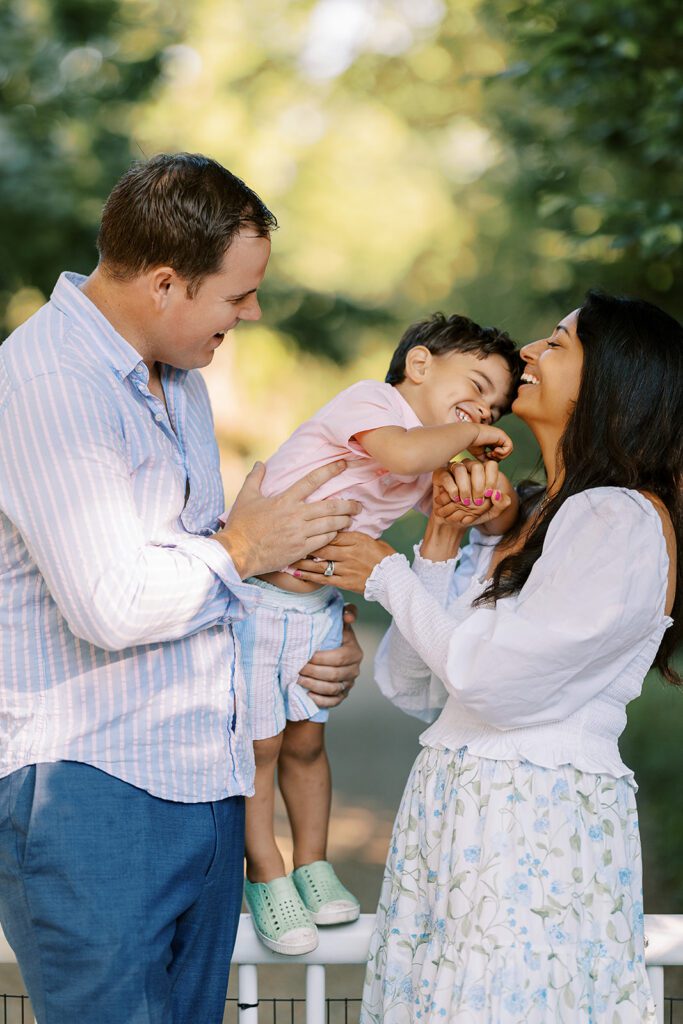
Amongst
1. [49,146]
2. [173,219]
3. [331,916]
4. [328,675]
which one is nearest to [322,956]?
[331,916]

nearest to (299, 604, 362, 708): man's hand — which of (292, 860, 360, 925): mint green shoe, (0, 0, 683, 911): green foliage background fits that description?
(292, 860, 360, 925): mint green shoe

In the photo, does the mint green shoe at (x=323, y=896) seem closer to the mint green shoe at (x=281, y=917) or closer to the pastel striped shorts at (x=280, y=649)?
the mint green shoe at (x=281, y=917)

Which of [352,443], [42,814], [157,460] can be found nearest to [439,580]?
[352,443]

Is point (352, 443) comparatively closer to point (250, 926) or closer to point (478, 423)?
point (478, 423)

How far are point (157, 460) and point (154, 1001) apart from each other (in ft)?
2.20

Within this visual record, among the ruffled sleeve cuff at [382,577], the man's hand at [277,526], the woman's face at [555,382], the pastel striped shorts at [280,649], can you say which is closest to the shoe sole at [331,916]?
the pastel striped shorts at [280,649]

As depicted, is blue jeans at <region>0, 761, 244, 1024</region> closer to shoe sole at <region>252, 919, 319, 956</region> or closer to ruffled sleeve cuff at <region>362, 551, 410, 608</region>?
shoe sole at <region>252, 919, 319, 956</region>

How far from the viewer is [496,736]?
1637 mm

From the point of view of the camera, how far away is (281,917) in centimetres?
181

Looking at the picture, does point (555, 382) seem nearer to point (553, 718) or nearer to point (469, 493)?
point (469, 493)

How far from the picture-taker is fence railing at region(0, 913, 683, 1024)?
1.84 metres

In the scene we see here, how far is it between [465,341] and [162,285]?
72 centimetres

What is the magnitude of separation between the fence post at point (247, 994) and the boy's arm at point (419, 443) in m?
0.84

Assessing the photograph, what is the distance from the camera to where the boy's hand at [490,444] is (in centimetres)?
186
